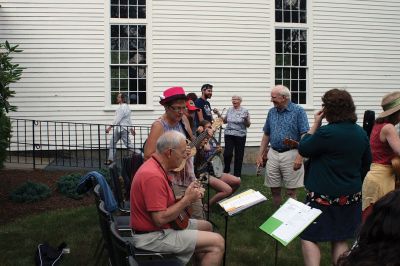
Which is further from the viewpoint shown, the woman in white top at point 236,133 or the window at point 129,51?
the window at point 129,51

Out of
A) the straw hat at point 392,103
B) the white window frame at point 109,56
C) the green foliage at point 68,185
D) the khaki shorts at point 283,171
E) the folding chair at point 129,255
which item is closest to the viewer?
the folding chair at point 129,255

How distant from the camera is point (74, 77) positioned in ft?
45.6

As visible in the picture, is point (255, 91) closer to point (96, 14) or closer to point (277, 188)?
point (96, 14)

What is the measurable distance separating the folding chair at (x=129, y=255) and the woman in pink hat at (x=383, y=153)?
2.24 meters

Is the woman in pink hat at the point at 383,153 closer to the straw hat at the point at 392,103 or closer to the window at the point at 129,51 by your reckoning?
the straw hat at the point at 392,103

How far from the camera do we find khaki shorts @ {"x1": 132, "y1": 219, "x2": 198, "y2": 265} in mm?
4125

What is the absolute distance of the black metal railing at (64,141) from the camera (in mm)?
13648

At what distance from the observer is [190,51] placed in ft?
47.1

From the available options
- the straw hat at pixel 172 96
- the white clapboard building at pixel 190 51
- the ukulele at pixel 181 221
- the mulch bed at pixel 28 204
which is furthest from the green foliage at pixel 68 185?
the ukulele at pixel 181 221

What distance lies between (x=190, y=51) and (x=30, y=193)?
6937mm

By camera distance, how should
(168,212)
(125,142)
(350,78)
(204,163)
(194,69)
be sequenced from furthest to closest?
1. (350,78)
2. (194,69)
3. (125,142)
4. (204,163)
5. (168,212)

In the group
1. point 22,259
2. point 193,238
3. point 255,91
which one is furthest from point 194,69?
point 193,238

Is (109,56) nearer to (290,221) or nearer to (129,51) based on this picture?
(129,51)

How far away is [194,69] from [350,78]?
5065mm
